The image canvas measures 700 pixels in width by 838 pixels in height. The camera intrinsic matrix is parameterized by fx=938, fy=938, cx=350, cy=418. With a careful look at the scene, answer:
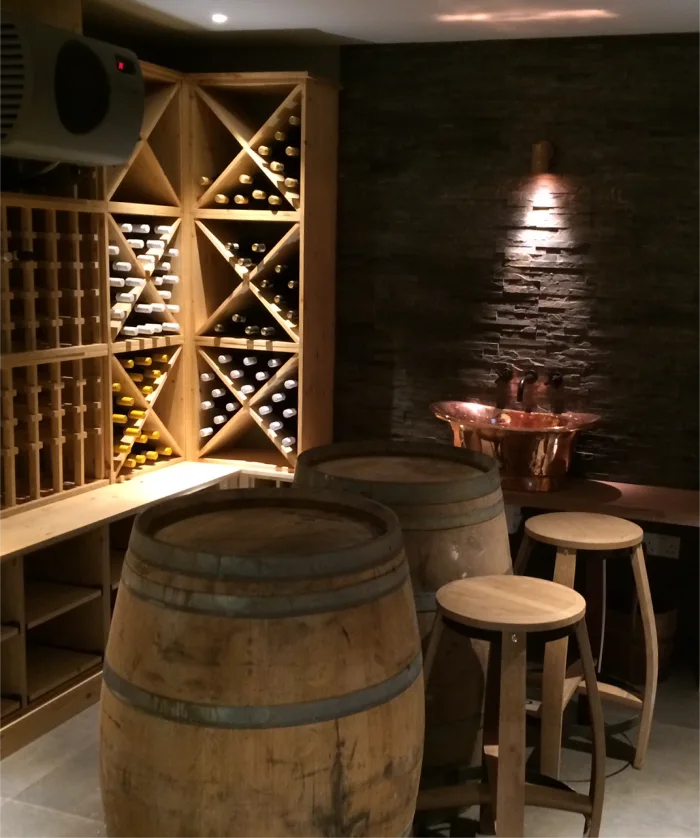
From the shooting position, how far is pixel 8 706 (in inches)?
122

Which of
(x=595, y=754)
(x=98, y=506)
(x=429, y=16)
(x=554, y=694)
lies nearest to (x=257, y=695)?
(x=595, y=754)

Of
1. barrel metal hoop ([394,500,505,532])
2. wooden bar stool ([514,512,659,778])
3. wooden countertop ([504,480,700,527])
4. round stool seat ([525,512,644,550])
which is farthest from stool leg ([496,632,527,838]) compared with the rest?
wooden countertop ([504,480,700,527])

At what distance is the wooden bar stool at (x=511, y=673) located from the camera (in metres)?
2.09

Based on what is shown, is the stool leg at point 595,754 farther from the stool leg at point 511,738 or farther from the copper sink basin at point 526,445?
the copper sink basin at point 526,445

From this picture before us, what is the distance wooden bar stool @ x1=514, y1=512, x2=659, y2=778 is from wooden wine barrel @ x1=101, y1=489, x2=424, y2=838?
4.08 ft

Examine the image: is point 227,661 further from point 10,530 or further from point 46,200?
point 46,200

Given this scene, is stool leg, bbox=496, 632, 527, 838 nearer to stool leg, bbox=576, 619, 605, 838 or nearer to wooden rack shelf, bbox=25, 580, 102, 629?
stool leg, bbox=576, 619, 605, 838

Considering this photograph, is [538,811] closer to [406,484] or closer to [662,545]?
[406,484]

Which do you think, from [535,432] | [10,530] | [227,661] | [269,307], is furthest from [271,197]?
[227,661]

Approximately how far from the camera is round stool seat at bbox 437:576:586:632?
210 cm

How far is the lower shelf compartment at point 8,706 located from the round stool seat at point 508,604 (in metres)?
1.68

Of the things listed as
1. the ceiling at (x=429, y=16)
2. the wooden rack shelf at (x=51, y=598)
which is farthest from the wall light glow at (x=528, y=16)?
the wooden rack shelf at (x=51, y=598)

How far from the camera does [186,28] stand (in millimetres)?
3951

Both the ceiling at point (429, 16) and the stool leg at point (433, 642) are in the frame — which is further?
the ceiling at point (429, 16)
